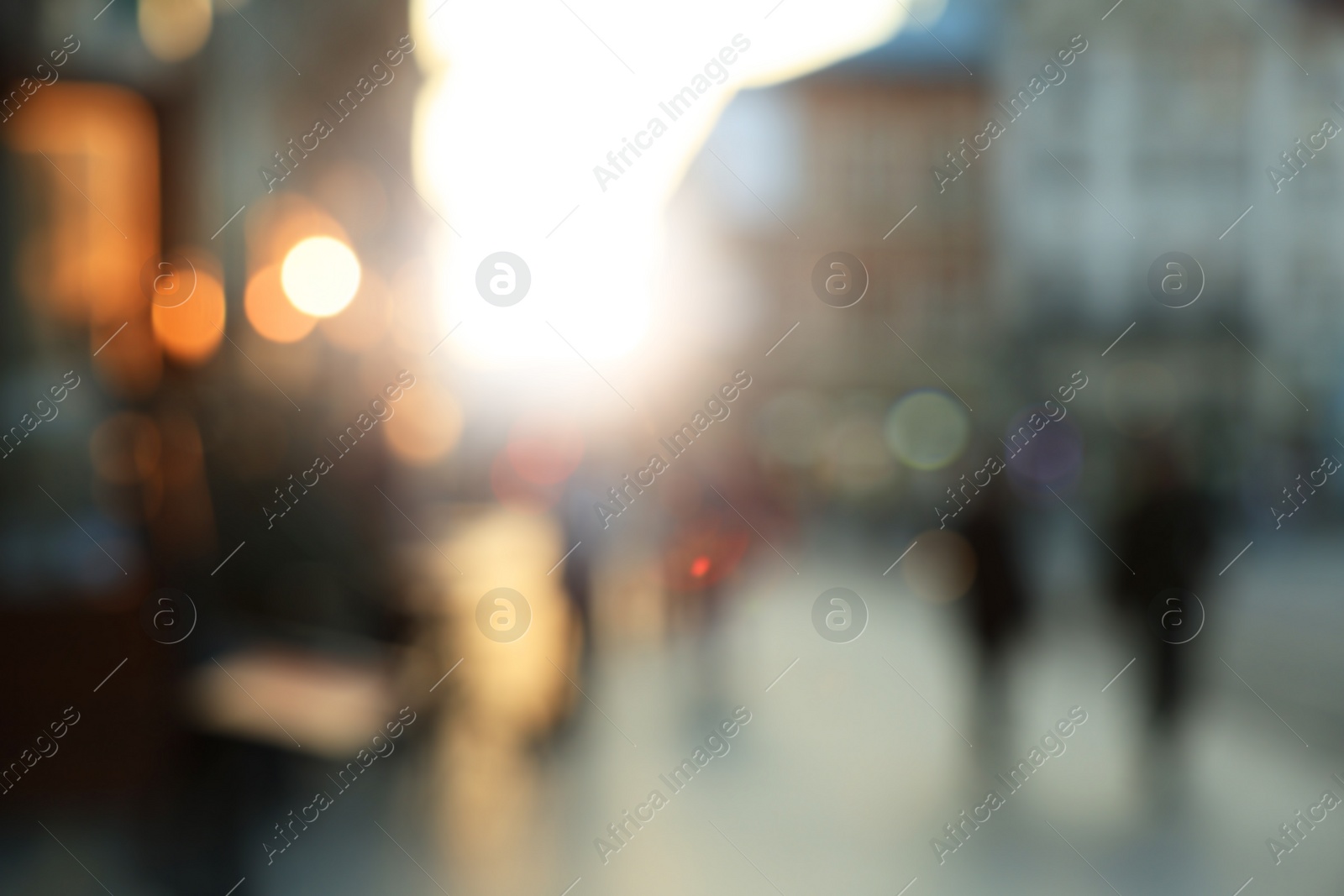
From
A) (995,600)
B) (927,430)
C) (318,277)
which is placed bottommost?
(995,600)

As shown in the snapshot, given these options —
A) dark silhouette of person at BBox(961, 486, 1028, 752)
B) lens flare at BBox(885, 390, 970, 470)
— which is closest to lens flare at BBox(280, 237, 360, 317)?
dark silhouette of person at BBox(961, 486, 1028, 752)

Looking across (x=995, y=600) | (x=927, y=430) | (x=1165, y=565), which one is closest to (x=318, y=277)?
(x=995, y=600)

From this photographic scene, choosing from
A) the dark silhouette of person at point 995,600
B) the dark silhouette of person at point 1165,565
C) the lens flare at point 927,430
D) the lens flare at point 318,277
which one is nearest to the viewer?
the dark silhouette of person at point 1165,565

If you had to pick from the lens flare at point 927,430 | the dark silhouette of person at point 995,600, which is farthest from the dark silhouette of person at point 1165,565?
the lens flare at point 927,430

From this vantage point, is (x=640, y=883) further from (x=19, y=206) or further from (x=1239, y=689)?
(x=1239, y=689)

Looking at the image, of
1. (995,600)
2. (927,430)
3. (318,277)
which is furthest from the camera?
(927,430)

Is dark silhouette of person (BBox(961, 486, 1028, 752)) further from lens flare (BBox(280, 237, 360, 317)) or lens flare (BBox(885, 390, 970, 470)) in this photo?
lens flare (BBox(885, 390, 970, 470))

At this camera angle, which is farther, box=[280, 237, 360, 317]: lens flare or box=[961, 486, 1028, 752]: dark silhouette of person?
box=[280, 237, 360, 317]: lens flare

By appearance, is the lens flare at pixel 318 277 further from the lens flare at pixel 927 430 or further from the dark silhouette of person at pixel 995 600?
the lens flare at pixel 927 430

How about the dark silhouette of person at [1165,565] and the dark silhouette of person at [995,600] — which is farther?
the dark silhouette of person at [995,600]

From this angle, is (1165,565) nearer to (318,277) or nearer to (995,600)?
(995,600)

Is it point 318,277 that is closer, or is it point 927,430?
point 318,277

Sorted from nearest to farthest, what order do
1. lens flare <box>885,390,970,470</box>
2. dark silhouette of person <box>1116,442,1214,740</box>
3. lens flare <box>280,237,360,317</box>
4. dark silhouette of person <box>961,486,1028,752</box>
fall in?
dark silhouette of person <box>1116,442,1214,740</box>, dark silhouette of person <box>961,486,1028,752</box>, lens flare <box>280,237,360,317</box>, lens flare <box>885,390,970,470</box>

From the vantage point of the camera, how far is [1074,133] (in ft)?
111
